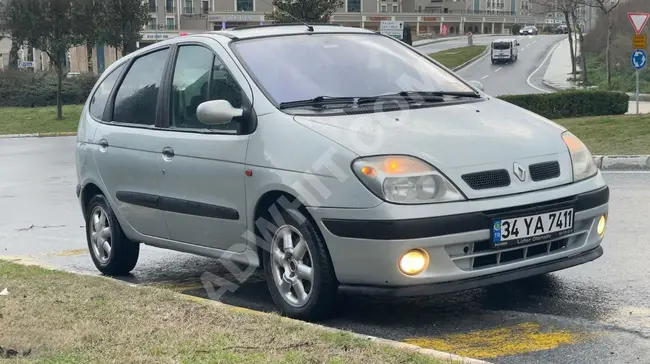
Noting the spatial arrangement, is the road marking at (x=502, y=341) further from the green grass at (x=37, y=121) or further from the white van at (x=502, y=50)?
the white van at (x=502, y=50)

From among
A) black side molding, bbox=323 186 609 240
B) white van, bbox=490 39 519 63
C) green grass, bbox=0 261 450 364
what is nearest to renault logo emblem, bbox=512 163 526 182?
black side molding, bbox=323 186 609 240

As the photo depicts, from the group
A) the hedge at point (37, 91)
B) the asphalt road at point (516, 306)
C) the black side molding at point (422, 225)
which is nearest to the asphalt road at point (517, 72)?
the hedge at point (37, 91)

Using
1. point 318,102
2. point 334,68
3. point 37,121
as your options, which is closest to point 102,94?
point 334,68

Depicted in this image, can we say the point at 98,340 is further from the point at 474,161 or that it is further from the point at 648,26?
the point at 648,26

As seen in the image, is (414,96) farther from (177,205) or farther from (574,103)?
(574,103)

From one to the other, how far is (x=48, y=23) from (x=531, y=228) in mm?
29279

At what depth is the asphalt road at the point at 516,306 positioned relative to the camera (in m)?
4.46

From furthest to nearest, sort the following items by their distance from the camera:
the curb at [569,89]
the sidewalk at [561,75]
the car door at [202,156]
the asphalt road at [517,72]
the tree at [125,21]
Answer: the asphalt road at [517,72] < the tree at [125,21] < the curb at [569,89] < the sidewalk at [561,75] < the car door at [202,156]

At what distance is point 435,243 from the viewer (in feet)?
15.1

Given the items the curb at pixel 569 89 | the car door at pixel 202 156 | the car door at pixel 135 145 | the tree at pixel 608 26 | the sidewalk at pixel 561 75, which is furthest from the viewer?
the tree at pixel 608 26

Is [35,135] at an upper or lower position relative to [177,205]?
lower

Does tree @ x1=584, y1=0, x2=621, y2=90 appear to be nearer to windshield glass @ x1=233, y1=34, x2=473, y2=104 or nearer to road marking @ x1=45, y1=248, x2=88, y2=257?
road marking @ x1=45, y1=248, x2=88, y2=257

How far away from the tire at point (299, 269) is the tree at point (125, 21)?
3197cm

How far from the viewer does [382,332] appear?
491 cm
